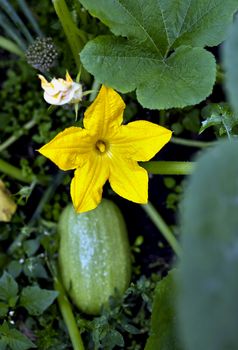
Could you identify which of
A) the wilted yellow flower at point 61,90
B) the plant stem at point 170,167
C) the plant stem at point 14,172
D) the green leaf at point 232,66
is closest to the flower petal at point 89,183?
the plant stem at point 170,167

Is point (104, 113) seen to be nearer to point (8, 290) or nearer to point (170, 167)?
point (170, 167)

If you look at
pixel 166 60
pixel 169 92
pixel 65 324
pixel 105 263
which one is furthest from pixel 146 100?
pixel 65 324

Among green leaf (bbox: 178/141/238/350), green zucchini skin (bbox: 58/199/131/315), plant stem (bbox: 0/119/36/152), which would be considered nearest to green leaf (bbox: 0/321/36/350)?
green zucchini skin (bbox: 58/199/131/315)

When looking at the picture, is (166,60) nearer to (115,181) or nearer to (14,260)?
(115,181)

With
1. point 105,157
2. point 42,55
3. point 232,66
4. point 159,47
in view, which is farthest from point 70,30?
Answer: point 232,66

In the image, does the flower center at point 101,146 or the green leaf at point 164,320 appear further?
the flower center at point 101,146

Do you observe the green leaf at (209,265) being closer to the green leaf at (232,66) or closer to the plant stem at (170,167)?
the green leaf at (232,66)
